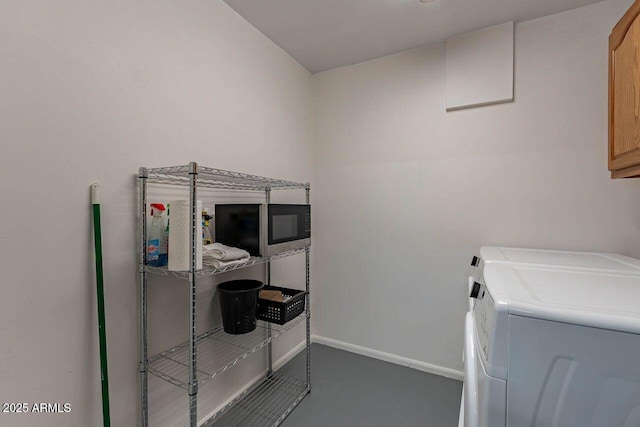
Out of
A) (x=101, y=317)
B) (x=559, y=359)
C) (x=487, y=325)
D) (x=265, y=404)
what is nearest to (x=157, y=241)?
(x=101, y=317)

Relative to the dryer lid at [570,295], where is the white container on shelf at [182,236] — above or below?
above

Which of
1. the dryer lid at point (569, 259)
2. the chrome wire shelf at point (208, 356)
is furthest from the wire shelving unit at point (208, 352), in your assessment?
the dryer lid at point (569, 259)

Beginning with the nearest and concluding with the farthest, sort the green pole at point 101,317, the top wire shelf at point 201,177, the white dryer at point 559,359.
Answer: the white dryer at point 559,359
the green pole at point 101,317
the top wire shelf at point 201,177

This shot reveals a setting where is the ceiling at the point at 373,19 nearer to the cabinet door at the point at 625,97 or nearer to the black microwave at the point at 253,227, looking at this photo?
the cabinet door at the point at 625,97

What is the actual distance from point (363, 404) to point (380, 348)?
0.59 meters

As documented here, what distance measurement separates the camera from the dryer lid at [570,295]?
0.69 meters

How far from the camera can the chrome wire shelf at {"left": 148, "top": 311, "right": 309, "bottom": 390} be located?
1355mm

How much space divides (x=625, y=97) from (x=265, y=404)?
2454 mm

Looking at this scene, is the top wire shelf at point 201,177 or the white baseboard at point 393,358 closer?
the top wire shelf at point 201,177

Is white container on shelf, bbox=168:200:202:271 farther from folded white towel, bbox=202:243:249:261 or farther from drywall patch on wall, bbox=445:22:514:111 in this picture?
drywall patch on wall, bbox=445:22:514:111

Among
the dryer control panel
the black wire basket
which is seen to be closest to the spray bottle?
the black wire basket

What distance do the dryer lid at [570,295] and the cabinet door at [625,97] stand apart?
0.54 meters

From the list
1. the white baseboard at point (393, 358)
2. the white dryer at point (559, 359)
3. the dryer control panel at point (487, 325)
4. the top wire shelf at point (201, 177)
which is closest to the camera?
the white dryer at point (559, 359)

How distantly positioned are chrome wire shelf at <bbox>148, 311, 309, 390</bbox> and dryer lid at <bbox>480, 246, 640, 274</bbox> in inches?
50.1
